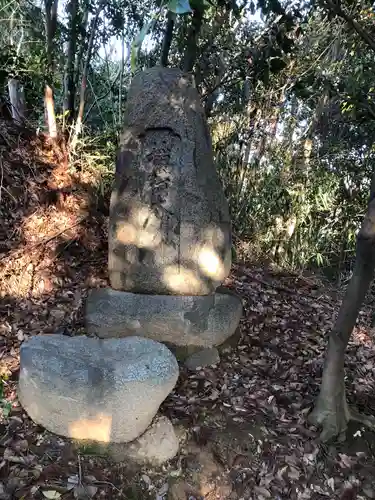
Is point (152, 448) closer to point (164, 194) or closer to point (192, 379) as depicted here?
point (192, 379)

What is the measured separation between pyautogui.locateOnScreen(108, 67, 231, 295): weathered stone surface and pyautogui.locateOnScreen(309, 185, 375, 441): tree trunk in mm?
1021

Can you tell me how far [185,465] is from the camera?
2.45m

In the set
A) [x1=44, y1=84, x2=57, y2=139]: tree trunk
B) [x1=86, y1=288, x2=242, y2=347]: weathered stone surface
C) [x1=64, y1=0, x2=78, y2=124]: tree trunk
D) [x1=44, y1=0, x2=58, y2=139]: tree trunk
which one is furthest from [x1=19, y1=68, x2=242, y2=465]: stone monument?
[x1=64, y1=0, x2=78, y2=124]: tree trunk

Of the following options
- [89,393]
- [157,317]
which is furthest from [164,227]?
[89,393]

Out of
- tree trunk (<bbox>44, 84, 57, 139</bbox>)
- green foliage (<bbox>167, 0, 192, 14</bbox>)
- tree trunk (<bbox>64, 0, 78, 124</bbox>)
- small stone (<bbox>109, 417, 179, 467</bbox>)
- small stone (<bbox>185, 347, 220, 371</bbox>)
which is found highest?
tree trunk (<bbox>64, 0, 78, 124</bbox>)

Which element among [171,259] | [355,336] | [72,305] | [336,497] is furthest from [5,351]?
[355,336]

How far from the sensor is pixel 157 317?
3.17m

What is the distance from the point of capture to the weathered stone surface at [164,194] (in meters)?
3.21

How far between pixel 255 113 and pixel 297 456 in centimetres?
434

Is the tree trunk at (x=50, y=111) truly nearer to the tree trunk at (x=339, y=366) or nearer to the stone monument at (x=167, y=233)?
the stone monument at (x=167, y=233)

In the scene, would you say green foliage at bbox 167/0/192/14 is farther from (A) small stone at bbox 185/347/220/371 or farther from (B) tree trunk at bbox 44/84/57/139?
(B) tree trunk at bbox 44/84/57/139

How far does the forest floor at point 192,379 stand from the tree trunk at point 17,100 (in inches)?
13.4

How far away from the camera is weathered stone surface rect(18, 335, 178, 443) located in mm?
2328

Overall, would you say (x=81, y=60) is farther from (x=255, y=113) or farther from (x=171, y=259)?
(x=171, y=259)
